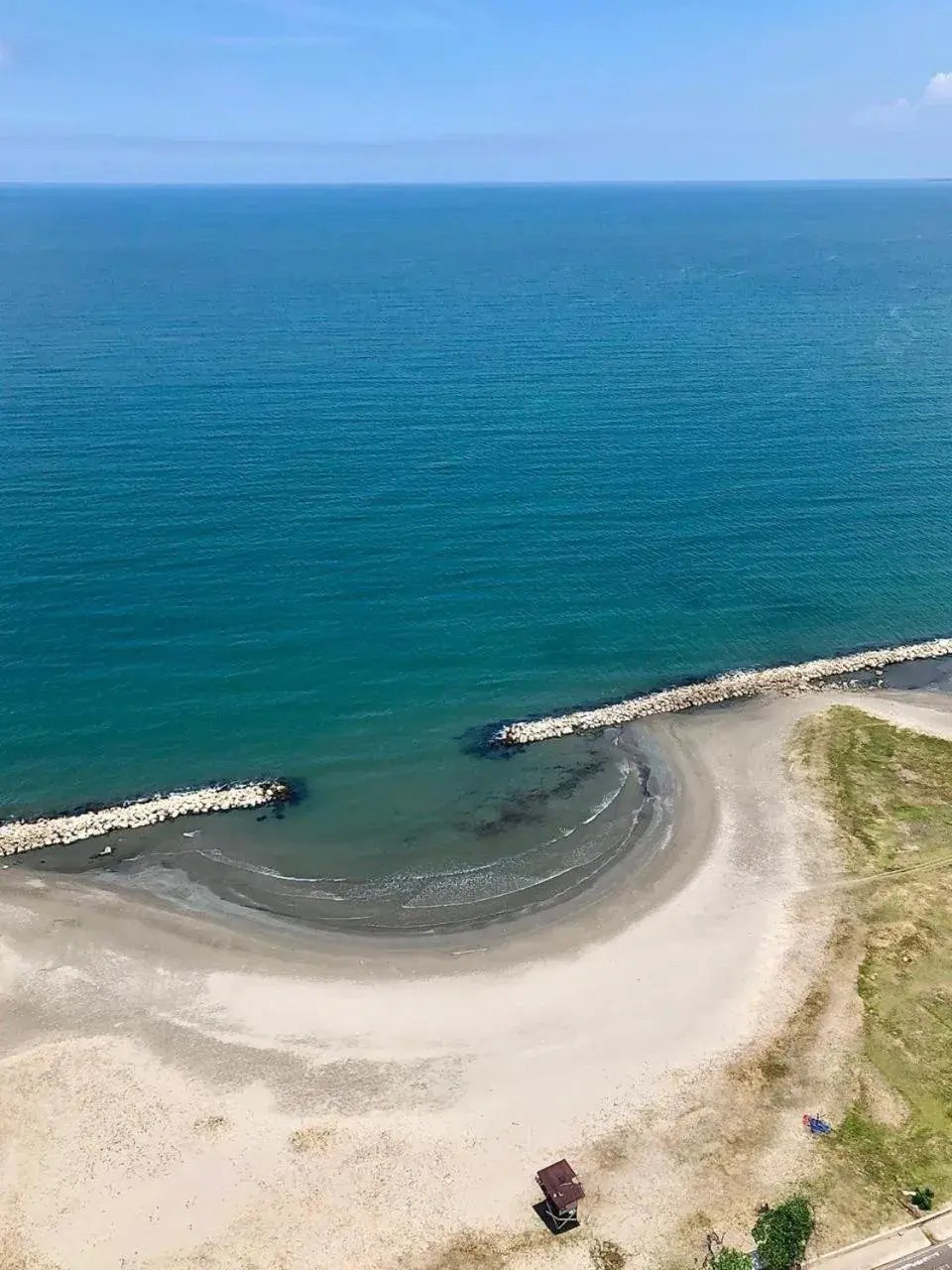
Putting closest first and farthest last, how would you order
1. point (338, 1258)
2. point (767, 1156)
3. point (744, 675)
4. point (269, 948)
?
point (338, 1258) < point (767, 1156) < point (269, 948) < point (744, 675)

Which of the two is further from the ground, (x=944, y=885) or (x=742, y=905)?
(x=742, y=905)

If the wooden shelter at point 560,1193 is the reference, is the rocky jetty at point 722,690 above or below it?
above

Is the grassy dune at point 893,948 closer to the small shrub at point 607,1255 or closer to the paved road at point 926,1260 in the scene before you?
the paved road at point 926,1260

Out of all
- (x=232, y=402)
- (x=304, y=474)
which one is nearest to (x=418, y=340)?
(x=232, y=402)

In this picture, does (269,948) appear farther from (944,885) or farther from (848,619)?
(848,619)

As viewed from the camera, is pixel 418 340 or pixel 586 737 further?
pixel 418 340

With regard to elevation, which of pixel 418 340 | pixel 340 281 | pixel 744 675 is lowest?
pixel 744 675

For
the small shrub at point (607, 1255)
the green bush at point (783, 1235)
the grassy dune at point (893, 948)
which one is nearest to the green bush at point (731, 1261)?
the green bush at point (783, 1235)
